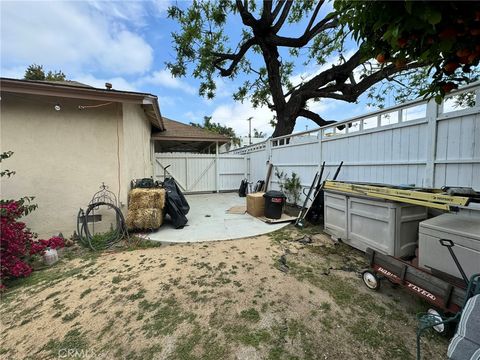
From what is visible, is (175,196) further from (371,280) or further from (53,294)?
(371,280)

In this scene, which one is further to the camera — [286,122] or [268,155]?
[286,122]

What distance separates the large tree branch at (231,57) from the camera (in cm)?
929

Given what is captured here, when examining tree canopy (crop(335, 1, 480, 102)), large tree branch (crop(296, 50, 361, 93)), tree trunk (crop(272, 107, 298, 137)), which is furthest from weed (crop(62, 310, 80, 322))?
large tree branch (crop(296, 50, 361, 93))

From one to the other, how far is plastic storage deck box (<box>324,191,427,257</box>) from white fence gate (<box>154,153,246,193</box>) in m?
6.87

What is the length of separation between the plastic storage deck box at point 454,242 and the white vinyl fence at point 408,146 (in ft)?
3.27

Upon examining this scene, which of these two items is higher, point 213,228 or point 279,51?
point 279,51

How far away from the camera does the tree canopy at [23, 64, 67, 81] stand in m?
12.1

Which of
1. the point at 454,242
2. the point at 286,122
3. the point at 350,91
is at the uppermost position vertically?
the point at 350,91

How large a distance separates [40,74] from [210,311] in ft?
54.8

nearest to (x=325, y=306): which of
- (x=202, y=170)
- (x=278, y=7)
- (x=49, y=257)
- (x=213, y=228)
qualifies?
(x=213, y=228)

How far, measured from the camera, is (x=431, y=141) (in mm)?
3041

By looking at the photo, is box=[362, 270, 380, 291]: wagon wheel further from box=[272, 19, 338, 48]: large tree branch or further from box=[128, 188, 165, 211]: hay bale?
box=[272, 19, 338, 48]: large tree branch

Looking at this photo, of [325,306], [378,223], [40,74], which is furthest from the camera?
[40,74]

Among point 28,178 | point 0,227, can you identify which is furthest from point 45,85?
point 0,227
